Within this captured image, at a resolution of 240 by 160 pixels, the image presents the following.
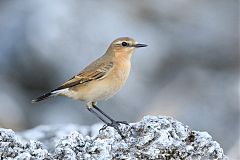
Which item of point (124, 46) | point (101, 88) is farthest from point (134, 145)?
point (124, 46)

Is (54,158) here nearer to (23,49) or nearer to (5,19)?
(23,49)

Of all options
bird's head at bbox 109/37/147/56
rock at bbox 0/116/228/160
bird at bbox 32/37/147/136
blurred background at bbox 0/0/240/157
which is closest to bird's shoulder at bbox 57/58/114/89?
bird at bbox 32/37/147/136

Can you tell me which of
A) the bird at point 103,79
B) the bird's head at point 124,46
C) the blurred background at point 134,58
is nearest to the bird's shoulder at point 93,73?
the bird at point 103,79

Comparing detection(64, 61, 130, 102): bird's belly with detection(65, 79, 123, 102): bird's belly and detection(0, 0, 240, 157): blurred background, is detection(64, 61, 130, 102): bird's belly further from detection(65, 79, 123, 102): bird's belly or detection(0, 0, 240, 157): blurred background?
detection(0, 0, 240, 157): blurred background

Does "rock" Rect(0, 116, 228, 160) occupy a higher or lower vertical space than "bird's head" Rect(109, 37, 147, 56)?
lower

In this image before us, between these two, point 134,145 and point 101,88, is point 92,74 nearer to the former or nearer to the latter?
point 101,88

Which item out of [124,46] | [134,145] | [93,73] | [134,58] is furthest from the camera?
[134,58]

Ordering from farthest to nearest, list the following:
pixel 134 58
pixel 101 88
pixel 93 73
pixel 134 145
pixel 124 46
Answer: pixel 134 58 → pixel 124 46 → pixel 93 73 → pixel 101 88 → pixel 134 145
